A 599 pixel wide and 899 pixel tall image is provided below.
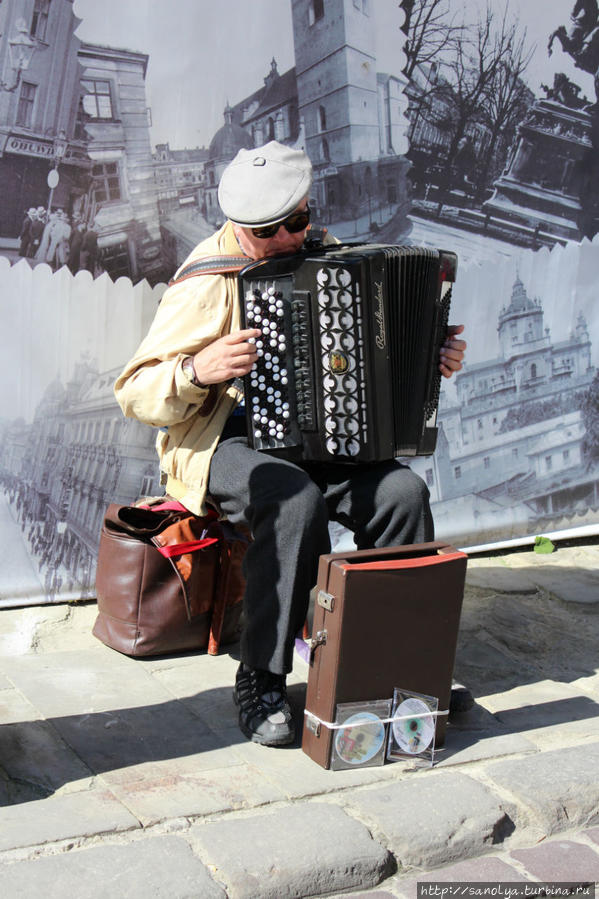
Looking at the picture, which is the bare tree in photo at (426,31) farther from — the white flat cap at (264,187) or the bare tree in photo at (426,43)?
the white flat cap at (264,187)

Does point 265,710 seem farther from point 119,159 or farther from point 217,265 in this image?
point 119,159

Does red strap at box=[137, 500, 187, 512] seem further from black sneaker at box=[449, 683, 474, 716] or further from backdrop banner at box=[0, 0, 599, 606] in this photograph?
black sneaker at box=[449, 683, 474, 716]

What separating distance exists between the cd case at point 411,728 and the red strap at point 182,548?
817 mm

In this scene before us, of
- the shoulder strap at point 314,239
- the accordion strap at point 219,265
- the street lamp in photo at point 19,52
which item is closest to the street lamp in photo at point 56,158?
the street lamp in photo at point 19,52

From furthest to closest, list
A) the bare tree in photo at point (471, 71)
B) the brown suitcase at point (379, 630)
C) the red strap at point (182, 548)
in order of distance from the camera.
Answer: the bare tree in photo at point (471, 71)
the red strap at point (182, 548)
the brown suitcase at point (379, 630)

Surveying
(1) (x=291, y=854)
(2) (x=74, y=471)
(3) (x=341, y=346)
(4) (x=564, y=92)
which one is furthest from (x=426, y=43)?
(1) (x=291, y=854)

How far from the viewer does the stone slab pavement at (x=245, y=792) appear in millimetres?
2094

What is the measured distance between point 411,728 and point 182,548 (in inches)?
35.3

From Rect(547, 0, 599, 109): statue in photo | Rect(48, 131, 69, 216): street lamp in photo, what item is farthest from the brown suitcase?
Rect(547, 0, 599, 109): statue in photo

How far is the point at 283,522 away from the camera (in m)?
2.66

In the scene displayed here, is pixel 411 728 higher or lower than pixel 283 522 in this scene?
lower

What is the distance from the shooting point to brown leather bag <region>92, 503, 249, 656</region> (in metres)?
3.09

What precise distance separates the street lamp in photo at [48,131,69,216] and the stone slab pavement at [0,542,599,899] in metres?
1.45

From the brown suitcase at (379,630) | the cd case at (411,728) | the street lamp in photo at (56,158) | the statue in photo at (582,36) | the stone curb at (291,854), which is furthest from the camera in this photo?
the statue in photo at (582,36)
